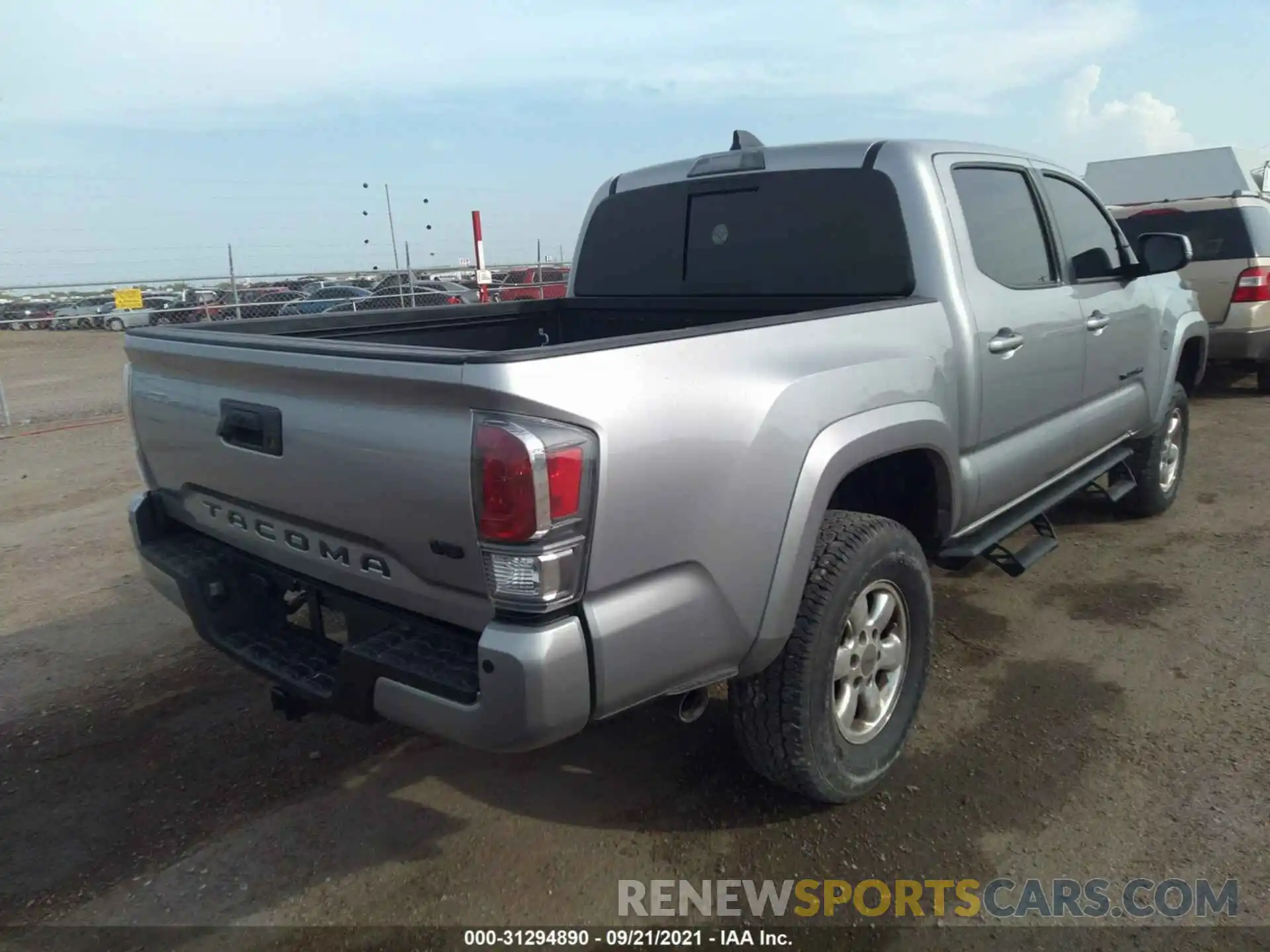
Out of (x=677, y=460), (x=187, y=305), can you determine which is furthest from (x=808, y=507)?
(x=187, y=305)

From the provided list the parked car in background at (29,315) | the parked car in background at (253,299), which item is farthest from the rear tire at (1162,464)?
the parked car in background at (29,315)

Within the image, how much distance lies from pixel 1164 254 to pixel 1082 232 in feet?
1.43

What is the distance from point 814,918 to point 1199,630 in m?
2.59

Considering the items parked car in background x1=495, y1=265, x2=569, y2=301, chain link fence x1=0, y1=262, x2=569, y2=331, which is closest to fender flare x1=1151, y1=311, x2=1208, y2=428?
chain link fence x1=0, y1=262, x2=569, y2=331

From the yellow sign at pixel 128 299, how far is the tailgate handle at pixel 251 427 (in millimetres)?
13797

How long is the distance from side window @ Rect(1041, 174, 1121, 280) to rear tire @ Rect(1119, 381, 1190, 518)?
1110mm

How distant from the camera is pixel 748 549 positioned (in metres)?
2.35

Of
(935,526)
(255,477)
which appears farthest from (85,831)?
(935,526)

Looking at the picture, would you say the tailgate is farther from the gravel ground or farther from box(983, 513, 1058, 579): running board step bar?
the gravel ground

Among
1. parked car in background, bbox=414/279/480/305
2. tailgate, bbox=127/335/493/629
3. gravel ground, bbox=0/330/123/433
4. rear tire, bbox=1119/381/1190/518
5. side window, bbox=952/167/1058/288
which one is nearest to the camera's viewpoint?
tailgate, bbox=127/335/493/629

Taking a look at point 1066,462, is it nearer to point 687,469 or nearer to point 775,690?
point 775,690

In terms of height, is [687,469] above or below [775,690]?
above

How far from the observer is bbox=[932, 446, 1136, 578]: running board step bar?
345 centimetres

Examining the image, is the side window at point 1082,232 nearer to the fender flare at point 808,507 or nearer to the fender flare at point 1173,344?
the fender flare at point 1173,344
